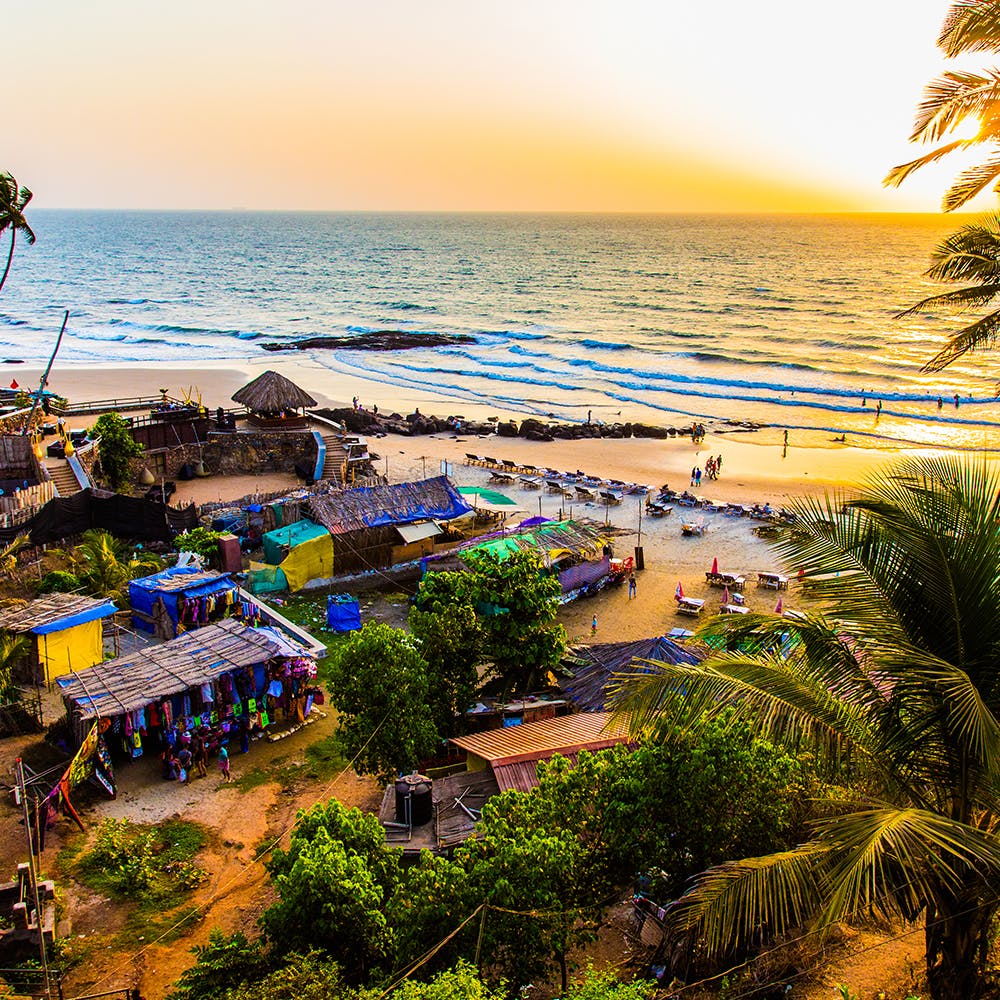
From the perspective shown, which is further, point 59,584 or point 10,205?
point 10,205

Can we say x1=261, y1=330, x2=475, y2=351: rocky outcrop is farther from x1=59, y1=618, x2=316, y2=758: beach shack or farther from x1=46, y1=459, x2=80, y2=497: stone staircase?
x1=59, y1=618, x2=316, y2=758: beach shack

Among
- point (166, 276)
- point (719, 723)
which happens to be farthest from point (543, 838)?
point (166, 276)

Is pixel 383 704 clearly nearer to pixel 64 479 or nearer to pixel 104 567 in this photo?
pixel 104 567

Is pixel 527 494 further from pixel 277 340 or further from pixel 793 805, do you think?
pixel 277 340

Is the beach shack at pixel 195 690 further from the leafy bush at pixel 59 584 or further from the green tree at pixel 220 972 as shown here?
the green tree at pixel 220 972

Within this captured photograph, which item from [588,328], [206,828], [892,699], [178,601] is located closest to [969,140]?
[892,699]

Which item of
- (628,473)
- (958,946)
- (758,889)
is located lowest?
(628,473)

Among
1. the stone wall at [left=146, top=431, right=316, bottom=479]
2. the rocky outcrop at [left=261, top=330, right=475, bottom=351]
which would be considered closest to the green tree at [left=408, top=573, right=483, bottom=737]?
the stone wall at [left=146, top=431, right=316, bottom=479]

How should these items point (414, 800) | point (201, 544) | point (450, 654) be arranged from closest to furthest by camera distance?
1. point (414, 800)
2. point (450, 654)
3. point (201, 544)
